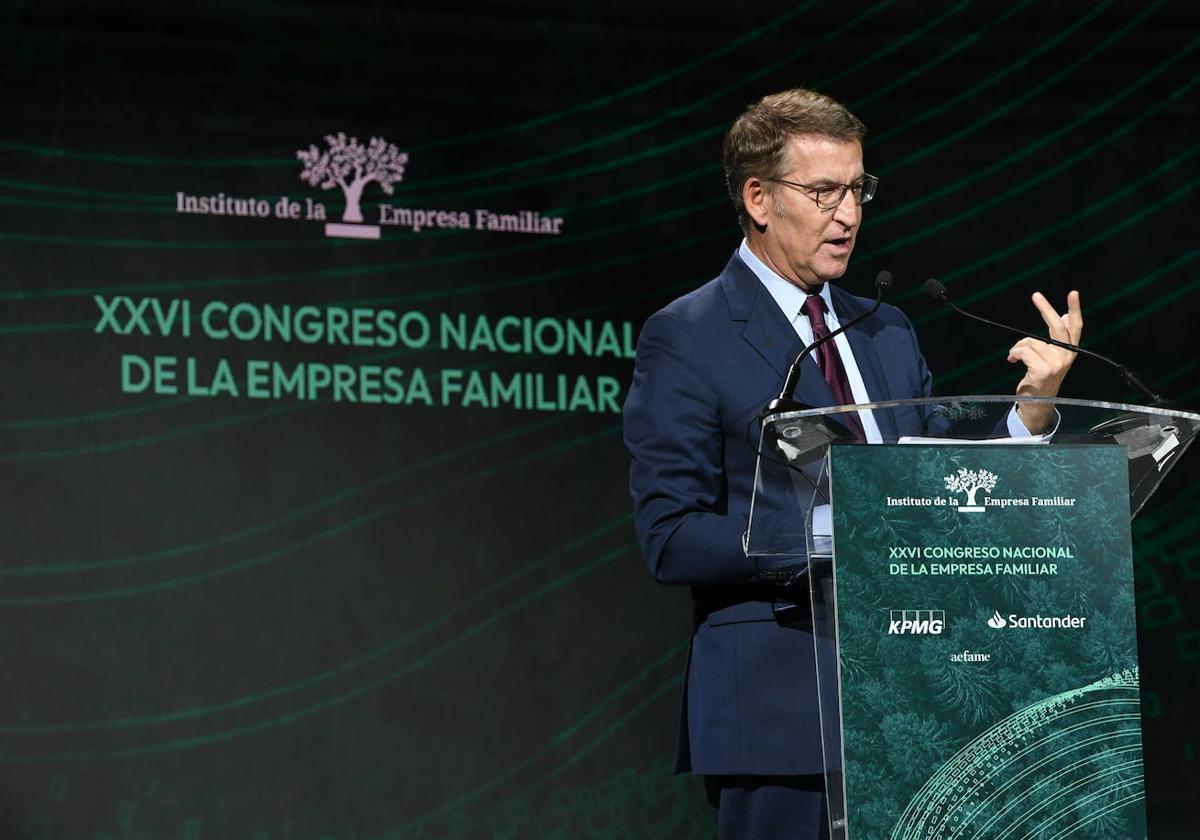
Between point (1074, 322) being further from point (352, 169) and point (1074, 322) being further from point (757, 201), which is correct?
point (352, 169)

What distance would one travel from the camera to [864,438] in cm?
162

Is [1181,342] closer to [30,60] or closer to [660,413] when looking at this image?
[660,413]

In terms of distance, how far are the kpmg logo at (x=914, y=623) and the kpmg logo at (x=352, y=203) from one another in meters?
2.82

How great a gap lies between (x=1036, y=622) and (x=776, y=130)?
90 cm

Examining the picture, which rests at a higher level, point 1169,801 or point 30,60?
point 30,60

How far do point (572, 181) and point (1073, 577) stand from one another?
9.46ft

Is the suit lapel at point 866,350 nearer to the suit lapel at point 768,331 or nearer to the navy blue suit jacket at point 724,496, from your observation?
the navy blue suit jacket at point 724,496

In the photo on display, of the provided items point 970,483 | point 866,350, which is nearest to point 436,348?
point 866,350

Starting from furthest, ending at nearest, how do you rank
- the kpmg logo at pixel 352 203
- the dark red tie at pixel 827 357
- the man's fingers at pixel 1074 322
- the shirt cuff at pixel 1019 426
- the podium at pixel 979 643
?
1. the kpmg logo at pixel 352 203
2. the dark red tie at pixel 827 357
3. the man's fingers at pixel 1074 322
4. the shirt cuff at pixel 1019 426
5. the podium at pixel 979 643

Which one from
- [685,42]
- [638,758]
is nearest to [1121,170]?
[685,42]

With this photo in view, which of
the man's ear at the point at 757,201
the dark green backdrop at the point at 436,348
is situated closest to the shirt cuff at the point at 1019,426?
the man's ear at the point at 757,201

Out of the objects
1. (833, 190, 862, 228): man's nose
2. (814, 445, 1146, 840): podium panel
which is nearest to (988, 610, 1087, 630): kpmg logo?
(814, 445, 1146, 840): podium panel

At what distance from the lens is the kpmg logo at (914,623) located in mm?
1457

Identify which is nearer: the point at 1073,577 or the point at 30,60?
the point at 1073,577
